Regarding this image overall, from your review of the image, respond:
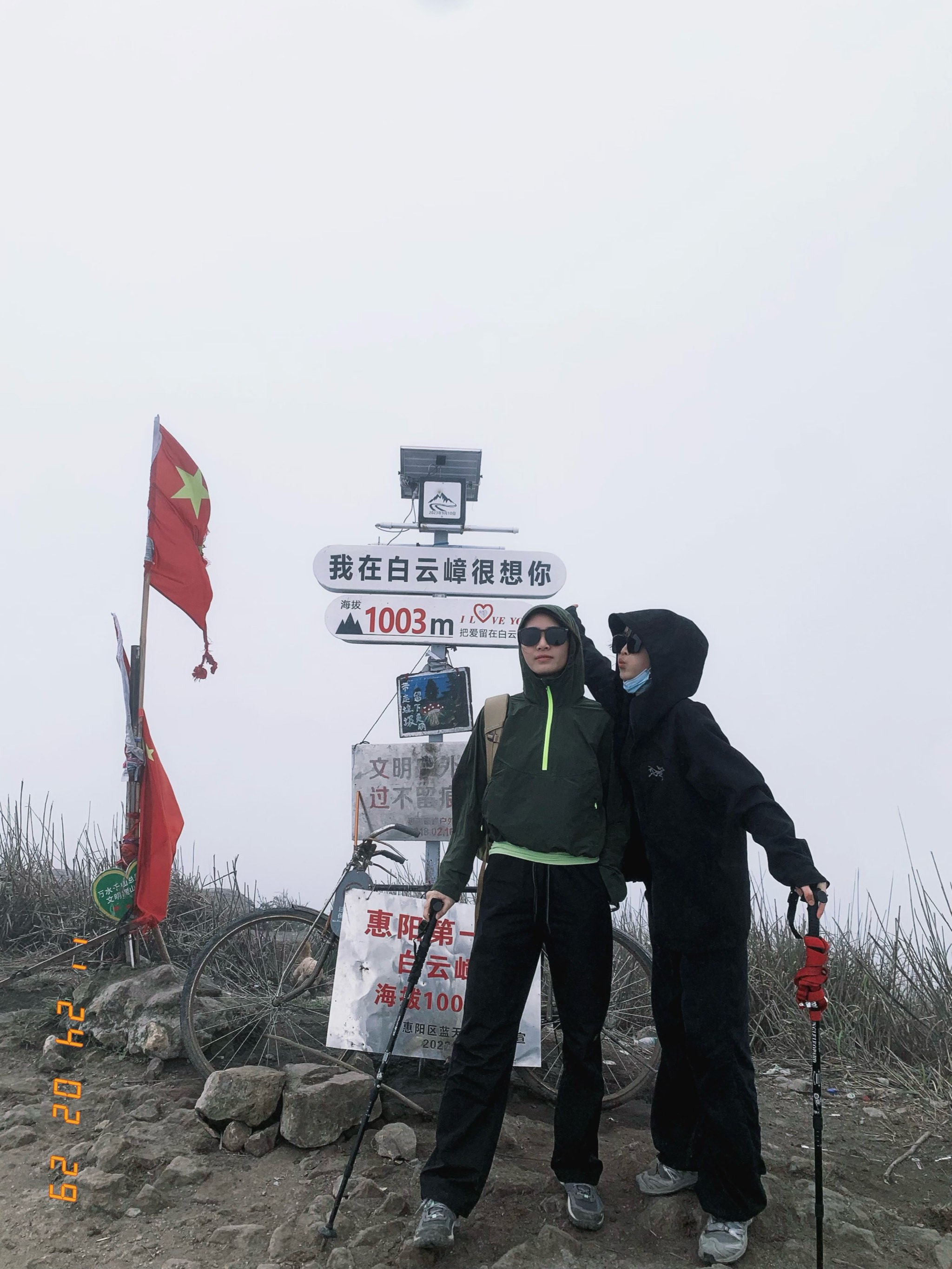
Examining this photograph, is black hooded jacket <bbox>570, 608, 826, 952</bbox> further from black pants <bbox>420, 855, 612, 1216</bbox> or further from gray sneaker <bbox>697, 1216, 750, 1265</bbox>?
gray sneaker <bbox>697, 1216, 750, 1265</bbox>

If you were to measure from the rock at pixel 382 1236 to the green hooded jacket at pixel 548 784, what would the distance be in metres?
1.05

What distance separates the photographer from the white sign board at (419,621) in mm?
5113

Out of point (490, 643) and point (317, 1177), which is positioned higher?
point (490, 643)

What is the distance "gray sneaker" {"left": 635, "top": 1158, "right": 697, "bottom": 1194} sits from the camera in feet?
10.0

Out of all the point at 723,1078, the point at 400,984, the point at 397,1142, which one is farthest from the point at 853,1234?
the point at 400,984

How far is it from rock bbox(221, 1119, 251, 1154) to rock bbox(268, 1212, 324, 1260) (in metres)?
0.61

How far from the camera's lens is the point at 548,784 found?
306 centimetres

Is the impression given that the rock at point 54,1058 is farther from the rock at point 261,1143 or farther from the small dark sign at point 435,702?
the small dark sign at point 435,702

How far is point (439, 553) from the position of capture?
5.20 m

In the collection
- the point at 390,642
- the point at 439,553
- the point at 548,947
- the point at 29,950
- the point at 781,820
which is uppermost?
the point at 439,553

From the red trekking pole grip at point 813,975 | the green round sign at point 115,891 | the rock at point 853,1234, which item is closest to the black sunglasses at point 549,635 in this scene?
the red trekking pole grip at point 813,975

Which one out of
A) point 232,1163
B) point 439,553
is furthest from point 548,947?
point 439,553

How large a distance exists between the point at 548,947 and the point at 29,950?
4.86 metres

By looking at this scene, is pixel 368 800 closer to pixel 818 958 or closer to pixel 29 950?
pixel 818 958
